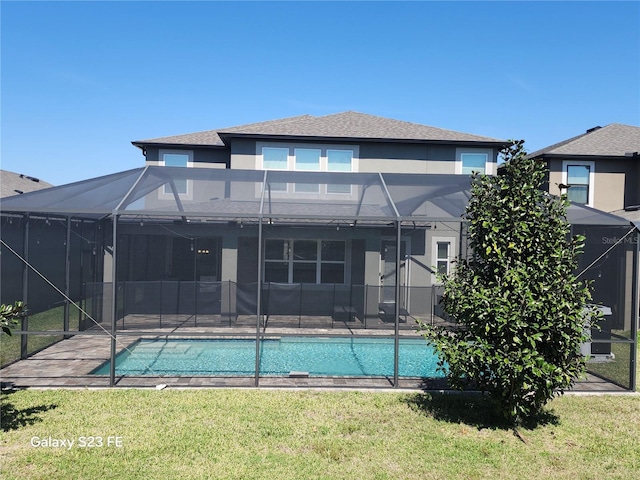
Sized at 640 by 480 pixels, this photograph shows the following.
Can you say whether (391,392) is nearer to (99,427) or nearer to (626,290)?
(99,427)

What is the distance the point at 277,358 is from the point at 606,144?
613 inches

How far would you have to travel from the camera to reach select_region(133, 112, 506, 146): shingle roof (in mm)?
14531

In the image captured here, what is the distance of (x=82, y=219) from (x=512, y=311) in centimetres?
995

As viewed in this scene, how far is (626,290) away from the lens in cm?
1267

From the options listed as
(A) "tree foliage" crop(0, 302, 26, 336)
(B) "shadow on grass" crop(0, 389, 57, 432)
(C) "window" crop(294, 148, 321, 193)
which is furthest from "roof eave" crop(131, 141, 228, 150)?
(A) "tree foliage" crop(0, 302, 26, 336)

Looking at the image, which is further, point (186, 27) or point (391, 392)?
point (186, 27)

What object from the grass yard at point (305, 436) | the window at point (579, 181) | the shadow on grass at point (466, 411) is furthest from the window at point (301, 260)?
the window at point (579, 181)

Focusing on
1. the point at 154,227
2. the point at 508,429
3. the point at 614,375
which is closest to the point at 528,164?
the point at 508,429

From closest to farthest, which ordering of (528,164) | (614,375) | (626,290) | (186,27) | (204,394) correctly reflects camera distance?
(528,164)
(204,394)
(614,375)
(186,27)
(626,290)

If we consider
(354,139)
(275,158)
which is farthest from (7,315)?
(354,139)

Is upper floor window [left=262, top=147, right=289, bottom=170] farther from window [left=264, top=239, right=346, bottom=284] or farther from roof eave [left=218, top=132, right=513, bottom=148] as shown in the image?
window [left=264, top=239, right=346, bottom=284]

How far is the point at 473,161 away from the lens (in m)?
15.2

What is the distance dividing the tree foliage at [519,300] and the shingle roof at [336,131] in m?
9.44

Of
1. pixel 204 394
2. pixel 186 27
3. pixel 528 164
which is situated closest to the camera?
pixel 528 164
